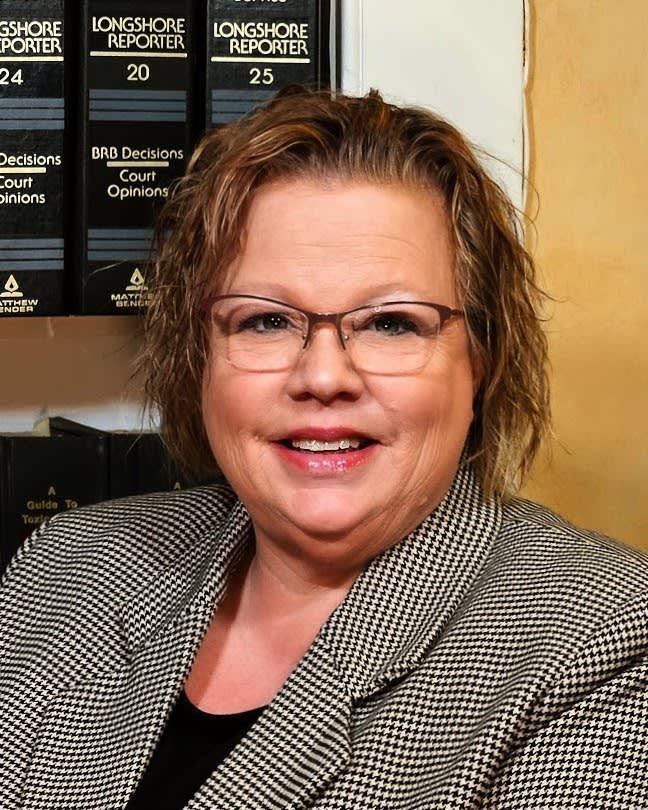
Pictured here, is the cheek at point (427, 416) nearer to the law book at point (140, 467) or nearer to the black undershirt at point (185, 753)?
the black undershirt at point (185, 753)

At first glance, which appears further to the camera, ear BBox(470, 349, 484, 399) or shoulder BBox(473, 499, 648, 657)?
ear BBox(470, 349, 484, 399)

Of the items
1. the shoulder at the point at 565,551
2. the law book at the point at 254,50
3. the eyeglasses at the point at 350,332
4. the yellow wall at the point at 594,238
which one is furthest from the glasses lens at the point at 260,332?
the yellow wall at the point at 594,238

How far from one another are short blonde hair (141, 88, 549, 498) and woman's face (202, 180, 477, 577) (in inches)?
0.7

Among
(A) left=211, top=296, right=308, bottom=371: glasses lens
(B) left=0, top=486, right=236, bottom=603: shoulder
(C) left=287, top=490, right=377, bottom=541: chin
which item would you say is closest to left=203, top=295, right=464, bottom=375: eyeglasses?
(A) left=211, top=296, right=308, bottom=371: glasses lens

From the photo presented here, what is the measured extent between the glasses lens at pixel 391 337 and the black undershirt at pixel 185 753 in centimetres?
33

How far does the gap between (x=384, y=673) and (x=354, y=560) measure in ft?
0.42

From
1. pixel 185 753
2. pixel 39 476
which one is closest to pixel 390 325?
pixel 185 753

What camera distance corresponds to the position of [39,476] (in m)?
1.74

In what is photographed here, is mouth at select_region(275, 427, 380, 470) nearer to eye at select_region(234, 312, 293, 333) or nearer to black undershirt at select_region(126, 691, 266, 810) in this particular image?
eye at select_region(234, 312, 293, 333)

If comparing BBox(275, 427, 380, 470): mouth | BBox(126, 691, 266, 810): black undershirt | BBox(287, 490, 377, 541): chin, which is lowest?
BBox(126, 691, 266, 810): black undershirt

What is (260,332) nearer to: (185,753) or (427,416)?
(427,416)

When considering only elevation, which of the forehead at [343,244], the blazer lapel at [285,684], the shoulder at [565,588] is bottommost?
the blazer lapel at [285,684]

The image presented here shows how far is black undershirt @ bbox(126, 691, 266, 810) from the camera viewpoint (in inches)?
48.9

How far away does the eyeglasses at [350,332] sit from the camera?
1220 millimetres
